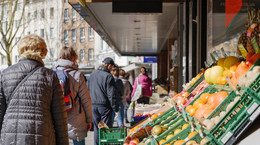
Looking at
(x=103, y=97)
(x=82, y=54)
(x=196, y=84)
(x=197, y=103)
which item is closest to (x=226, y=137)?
(x=197, y=103)

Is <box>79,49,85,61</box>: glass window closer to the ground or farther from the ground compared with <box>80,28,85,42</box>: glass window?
closer to the ground

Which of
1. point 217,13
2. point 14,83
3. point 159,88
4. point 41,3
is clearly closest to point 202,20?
point 217,13

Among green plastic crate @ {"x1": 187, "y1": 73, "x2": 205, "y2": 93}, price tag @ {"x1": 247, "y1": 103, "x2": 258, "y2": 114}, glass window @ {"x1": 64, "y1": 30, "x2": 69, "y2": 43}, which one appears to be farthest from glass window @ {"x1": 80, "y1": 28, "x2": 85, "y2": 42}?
price tag @ {"x1": 247, "y1": 103, "x2": 258, "y2": 114}

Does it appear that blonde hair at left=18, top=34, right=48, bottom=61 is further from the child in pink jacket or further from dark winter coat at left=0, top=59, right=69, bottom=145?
the child in pink jacket

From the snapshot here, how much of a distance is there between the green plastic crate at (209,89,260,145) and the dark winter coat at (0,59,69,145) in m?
1.64

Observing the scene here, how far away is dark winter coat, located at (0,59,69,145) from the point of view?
296cm

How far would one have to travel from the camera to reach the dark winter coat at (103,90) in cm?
606

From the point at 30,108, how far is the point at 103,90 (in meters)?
3.17

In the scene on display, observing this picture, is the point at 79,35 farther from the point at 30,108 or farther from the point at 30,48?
the point at 30,108

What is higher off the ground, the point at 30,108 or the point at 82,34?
the point at 82,34

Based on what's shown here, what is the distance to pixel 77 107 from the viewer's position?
429 centimetres

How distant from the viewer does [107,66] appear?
629cm

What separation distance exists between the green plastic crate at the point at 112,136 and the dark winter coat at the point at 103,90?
112 cm

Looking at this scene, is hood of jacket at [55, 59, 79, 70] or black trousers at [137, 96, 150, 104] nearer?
hood of jacket at [55, 59, 79, 70]
